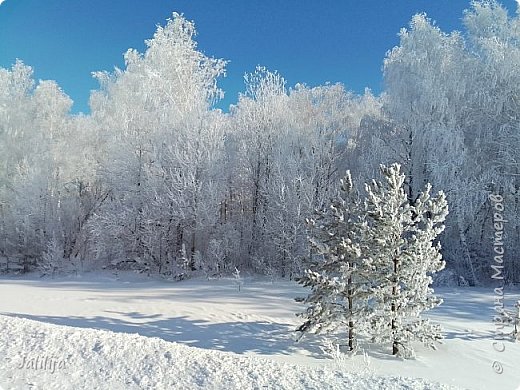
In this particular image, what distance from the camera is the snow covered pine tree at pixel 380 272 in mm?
7082

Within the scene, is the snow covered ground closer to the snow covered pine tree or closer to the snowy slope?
the snowy slope

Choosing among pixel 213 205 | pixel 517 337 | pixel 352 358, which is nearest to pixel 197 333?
pixel 352 358

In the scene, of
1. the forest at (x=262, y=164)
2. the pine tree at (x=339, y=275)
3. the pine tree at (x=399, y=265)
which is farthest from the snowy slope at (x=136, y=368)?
the forest at (x=262, y=164)

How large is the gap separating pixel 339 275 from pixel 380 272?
787 millimetres

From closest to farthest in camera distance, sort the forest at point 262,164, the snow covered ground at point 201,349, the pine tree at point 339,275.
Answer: the snow covered ground at point 201,349
the pine tree at point 339,275
the forest at point 262,164

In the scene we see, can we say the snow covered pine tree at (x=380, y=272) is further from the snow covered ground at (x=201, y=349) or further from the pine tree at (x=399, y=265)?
the snow covered ground at (x=201, y=349)

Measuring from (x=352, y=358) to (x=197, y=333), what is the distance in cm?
310

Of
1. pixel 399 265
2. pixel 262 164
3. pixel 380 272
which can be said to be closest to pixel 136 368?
pixel 380 272

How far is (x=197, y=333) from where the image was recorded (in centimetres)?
770

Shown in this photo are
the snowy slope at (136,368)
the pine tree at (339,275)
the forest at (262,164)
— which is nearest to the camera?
the snowy slope at (136,368)

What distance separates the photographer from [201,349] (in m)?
6.26

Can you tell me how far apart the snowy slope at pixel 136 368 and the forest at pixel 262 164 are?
885 centimetres

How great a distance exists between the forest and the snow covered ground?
513 centimetres

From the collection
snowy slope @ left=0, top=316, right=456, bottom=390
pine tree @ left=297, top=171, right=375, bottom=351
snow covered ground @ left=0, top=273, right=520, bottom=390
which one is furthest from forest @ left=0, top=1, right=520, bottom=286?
snowy slope @ left=0, top=316, right=456, bottom=390
